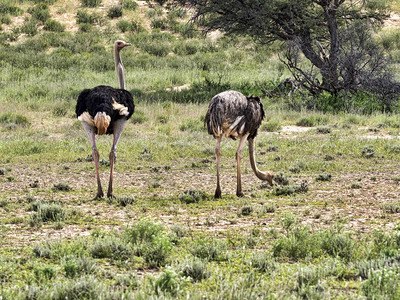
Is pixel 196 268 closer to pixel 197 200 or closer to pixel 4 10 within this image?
pixel 197 200

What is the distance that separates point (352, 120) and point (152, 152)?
6465mm

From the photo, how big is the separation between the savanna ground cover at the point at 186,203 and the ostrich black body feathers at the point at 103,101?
128 cm

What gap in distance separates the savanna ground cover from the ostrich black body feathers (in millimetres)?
1283

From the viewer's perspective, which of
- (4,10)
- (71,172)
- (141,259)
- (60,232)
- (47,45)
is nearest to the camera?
(141,259)

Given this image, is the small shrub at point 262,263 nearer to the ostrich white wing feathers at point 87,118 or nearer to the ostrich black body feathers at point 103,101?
the ostrich black body feathers at point 103,101

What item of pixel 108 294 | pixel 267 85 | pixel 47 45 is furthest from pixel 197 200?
pixel 47 45

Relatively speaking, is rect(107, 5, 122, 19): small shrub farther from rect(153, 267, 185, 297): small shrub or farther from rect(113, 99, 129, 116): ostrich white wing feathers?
rect(153, 267, 185, 297): small shrub

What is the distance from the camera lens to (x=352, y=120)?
1598cm

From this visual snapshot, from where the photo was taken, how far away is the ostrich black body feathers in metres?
7.86

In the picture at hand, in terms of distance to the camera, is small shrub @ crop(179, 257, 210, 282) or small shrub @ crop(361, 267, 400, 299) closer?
small shrub @ crop(361, 267, 400, 299)

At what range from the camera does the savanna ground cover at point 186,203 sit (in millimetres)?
4457

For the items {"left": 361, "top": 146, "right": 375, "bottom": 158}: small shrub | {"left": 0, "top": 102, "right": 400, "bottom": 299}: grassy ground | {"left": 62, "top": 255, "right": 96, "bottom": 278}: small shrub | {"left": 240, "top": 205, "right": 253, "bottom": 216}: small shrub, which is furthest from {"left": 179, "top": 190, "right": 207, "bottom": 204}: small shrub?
{"left": 361, "top": 146, "right": 375, "bottom": 158}: small shrub

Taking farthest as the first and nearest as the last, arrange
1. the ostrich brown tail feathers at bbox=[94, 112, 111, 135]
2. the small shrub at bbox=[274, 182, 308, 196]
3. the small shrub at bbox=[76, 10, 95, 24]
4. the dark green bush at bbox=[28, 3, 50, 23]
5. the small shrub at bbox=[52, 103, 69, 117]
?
1. the small shrub at bbox=[76, 10, 95, 24]
2. the dark green bush at bbox=[28, 3, 50, 23]
3. the small shrub at bbox=[52, 103, 69, 117]
4. the small shrub at bbox=[274, 182, 308, 196]
5. the ostrich brown tail feathers at bbox=[94, 112, 111, 135]

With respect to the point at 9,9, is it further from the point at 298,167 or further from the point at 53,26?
the point at 298,167
